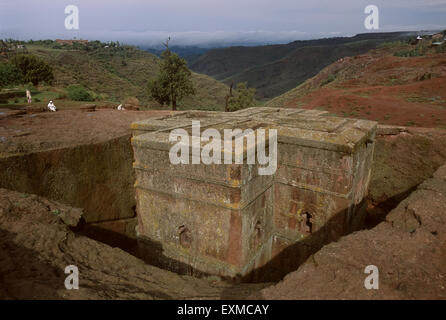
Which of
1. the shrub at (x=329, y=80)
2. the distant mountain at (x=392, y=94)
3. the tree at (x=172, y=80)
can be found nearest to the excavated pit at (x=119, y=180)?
the distant mountain at (x=392, y=94)

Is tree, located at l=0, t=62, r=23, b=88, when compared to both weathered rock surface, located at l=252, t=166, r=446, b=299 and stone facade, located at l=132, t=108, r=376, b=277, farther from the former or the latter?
weathered rock surface, located at l=252, t=166, r=446, b=299

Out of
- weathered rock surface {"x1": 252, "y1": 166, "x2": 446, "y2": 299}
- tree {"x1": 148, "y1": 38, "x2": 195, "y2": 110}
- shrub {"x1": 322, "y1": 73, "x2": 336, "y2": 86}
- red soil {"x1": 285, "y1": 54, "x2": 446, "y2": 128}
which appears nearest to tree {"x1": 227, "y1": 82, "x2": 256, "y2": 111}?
red soil {"x1": 285, "y1": 54, "x2": 446, "y2": 128}

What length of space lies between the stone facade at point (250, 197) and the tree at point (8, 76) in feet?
72.2

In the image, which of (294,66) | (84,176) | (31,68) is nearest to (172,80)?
(31,68)

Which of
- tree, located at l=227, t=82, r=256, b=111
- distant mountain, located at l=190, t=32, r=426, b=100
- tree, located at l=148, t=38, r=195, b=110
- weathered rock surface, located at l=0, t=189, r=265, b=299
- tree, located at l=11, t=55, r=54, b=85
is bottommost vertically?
weathered rock surface, located at l=0, t=189, r=265, b=299

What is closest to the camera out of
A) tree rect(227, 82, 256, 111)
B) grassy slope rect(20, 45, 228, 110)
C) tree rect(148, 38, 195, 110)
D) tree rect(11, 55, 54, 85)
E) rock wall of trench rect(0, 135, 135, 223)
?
rock wall of trench rect(0, 135, 135, 223)

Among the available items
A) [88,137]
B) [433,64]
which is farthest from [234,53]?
[88,137]

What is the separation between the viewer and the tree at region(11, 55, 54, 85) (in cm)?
2680

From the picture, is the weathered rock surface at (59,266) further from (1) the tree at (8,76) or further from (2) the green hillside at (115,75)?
(1) the tree at (8,76)

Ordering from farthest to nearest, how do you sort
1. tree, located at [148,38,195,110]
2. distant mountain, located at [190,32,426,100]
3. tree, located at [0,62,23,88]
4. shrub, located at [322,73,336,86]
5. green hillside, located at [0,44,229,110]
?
distant mountain, located at [190,32,426,100]
green hillside, located at [0,44,229,110]
shrub, located at [322,73,336,86]
tree, located at [0,62,23,88]
tree, located at [148,38,195,110]

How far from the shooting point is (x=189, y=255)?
7.13 meters

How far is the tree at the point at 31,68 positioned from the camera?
2680cm

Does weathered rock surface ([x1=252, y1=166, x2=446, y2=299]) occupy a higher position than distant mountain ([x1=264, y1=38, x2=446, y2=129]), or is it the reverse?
distant mountain ([x1=264, y1=38, x2=446, y2=129])

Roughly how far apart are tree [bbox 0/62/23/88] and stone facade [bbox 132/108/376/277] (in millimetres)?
22011
